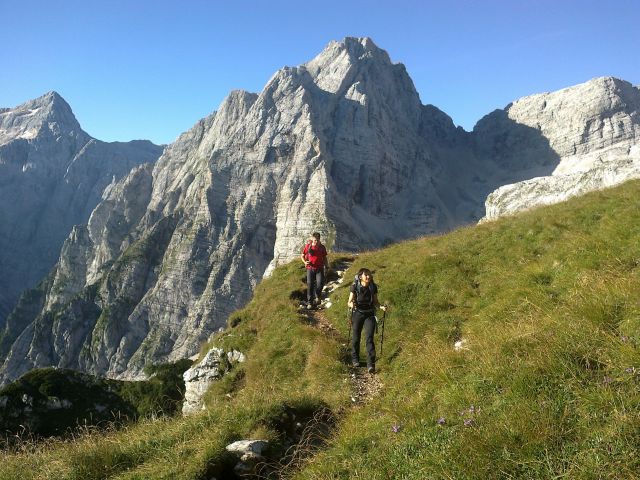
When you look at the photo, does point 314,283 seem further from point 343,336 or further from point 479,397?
point 479,397

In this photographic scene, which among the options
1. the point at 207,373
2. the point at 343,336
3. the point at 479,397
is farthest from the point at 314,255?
the point at 479,397

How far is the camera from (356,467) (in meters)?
6.27

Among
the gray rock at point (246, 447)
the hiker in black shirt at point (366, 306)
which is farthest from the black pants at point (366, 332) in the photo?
the gray rock at point (246, 447)

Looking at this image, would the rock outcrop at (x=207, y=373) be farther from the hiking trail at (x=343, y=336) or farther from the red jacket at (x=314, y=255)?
the red jacket at (x=314, y=255)

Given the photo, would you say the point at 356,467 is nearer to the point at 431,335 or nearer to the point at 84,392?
the point at 431,335

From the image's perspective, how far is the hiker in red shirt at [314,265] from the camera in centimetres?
2102

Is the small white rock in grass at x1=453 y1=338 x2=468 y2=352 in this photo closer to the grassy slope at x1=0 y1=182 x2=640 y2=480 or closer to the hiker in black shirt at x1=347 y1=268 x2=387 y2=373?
the grassy slope at x1=0 y1=182 x2=640 y2=480

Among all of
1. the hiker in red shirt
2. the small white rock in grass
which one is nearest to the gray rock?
the small white rock in grass

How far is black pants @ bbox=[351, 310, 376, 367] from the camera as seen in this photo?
13.5 metres

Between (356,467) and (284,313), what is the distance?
14.6 m

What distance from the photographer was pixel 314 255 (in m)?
21.1

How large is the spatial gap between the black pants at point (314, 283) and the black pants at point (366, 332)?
7.19 m

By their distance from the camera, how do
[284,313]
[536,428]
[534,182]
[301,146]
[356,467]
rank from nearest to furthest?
[536,428], [356,467], [284,313], [534,182], [301,146]

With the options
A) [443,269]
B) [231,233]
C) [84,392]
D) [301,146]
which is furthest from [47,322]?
[443,269]
